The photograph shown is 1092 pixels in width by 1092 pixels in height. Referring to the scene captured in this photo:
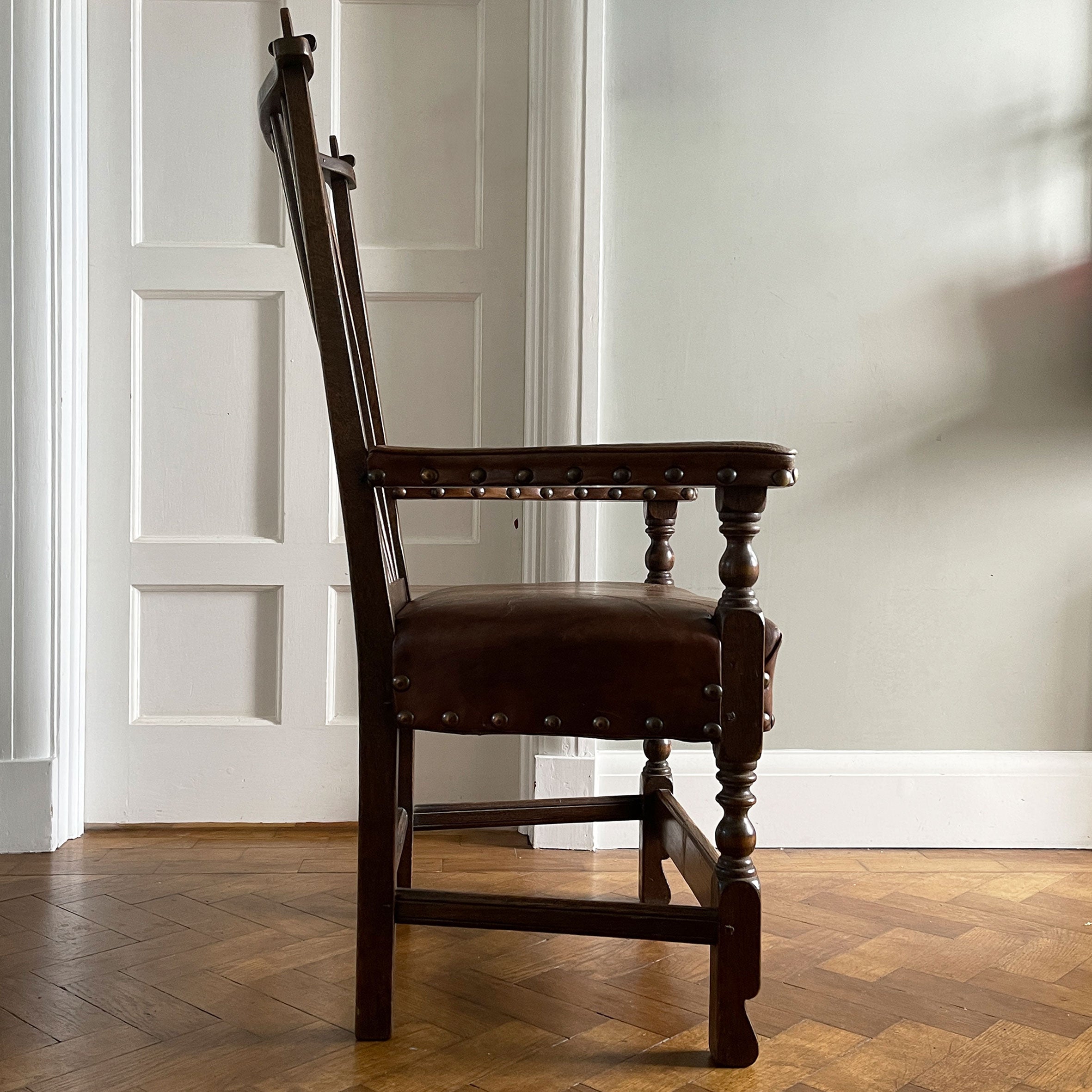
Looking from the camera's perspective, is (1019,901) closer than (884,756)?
Yes

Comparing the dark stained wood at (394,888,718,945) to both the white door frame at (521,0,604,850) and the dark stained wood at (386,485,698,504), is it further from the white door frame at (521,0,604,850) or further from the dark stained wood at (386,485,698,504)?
the white door frame at (521,0,604,850)

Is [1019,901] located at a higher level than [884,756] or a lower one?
lower

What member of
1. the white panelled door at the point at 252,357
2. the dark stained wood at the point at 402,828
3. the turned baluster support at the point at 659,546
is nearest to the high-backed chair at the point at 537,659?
the dark stained wood at the point at 402,828

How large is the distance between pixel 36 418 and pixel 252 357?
16.5 inches

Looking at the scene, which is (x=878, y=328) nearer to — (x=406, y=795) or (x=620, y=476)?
(x=620, y=476)

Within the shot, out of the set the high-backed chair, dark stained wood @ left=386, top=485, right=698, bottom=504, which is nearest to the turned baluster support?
dark stained wood @ left=386, top=485, right=698, bottom=504

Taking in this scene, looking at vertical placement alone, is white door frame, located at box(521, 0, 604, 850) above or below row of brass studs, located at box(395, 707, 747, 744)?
above

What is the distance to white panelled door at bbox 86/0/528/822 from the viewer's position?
2.16 meters

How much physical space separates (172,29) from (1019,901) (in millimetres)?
2257

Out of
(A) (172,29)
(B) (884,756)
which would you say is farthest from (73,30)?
(B) (884,756)

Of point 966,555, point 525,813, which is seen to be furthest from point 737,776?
point 966,555

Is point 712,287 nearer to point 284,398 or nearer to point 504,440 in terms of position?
point 504,440

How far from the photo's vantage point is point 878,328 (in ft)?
7.01

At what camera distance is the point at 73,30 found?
2.10m
